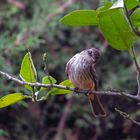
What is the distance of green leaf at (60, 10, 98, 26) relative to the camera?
4.82 ft

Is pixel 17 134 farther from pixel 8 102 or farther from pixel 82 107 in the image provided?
pixel 8 102

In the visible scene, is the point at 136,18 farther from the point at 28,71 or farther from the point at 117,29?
the point at 28,71

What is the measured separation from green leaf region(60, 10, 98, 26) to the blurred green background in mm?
2884

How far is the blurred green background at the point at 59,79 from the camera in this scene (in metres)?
4.64

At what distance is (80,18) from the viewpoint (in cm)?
150

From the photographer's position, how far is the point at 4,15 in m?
4.73

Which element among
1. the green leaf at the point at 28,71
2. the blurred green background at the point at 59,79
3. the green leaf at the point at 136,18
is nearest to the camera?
the green leaf at the point at 136,18

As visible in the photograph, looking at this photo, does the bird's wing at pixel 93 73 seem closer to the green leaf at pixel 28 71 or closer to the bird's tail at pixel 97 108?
the bird's tail at pixel 97 108

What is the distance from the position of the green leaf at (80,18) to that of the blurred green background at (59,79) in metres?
2.88

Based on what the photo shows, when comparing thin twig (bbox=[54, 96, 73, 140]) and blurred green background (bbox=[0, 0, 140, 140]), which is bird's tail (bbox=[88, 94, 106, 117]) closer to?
blurred green background (bbox=[0, 0, 140, 140])

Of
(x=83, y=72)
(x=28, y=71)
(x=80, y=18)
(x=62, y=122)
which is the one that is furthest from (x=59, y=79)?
(x=80, y=18)

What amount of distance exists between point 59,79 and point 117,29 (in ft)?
11.7

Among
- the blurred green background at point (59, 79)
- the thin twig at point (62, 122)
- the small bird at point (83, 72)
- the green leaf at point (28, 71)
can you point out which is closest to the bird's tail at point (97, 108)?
the small bird at point (83, 72)

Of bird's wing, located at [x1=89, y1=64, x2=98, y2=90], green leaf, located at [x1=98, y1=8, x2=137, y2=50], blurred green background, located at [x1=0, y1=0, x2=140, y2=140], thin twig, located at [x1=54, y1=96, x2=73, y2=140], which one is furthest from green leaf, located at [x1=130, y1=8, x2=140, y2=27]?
thin twig, located at [x1=54, y1=96, x2=73, y2=140]
